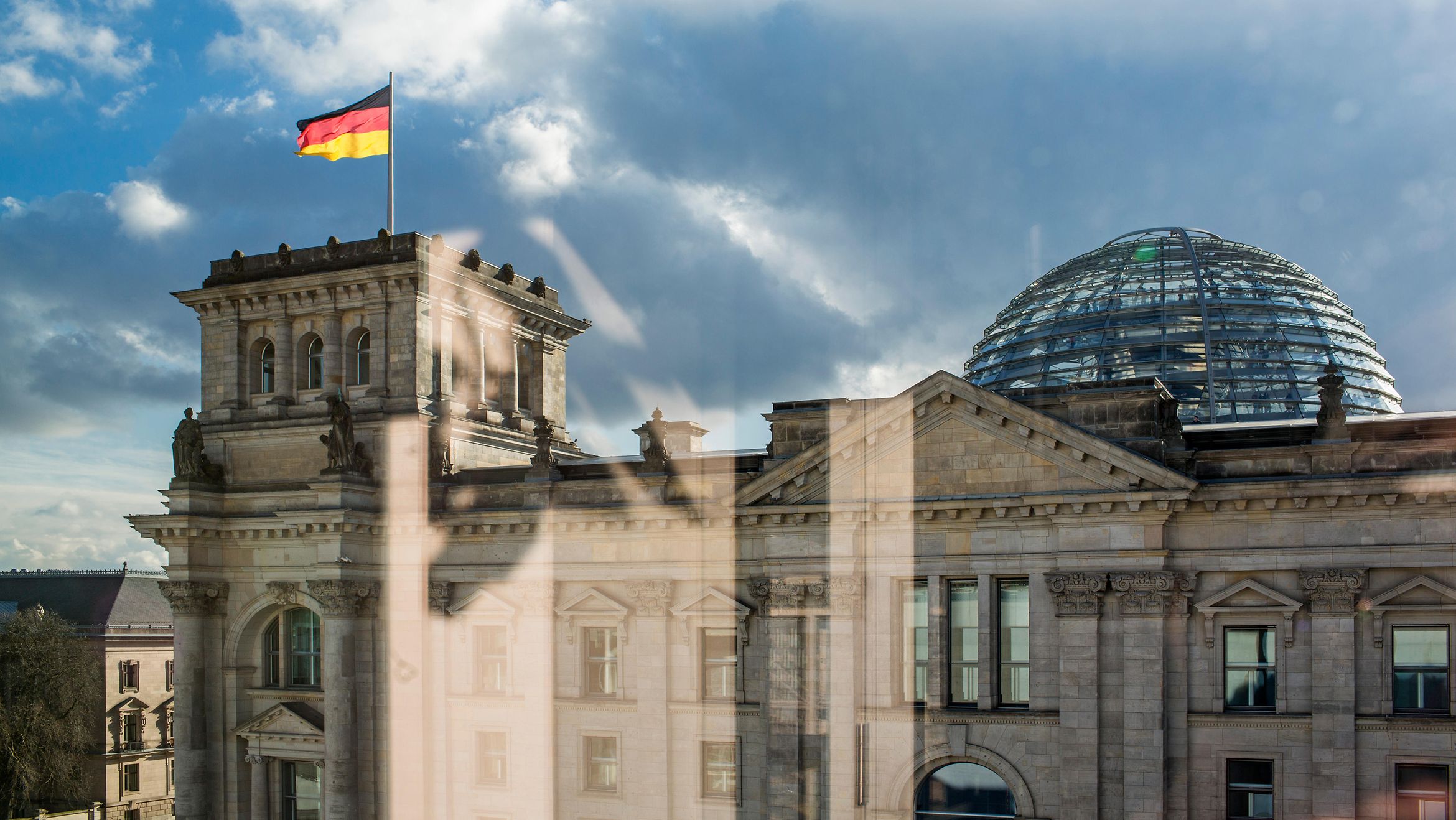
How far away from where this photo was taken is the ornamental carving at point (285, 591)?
41.4 metres

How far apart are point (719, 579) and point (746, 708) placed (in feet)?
11.9

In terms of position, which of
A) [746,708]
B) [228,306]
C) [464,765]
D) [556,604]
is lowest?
[464,765]

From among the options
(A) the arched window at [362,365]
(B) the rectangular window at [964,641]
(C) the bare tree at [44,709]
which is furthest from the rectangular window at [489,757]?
(C) the bare tree at [44,709]

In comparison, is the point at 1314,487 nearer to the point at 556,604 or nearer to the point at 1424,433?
the point at 1424,433

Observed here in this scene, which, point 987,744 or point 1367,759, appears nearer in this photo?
point 1367,759

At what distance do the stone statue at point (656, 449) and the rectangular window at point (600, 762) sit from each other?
26.6 feet

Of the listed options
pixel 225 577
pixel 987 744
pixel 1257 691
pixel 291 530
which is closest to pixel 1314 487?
pixel 1257 691

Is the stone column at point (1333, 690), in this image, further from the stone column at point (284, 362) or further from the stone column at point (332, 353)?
the stone column at point (284, 362)

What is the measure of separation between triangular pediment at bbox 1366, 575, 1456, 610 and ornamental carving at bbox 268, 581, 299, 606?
31096mm

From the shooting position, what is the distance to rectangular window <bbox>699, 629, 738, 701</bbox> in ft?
120

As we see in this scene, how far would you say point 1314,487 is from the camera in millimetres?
30125

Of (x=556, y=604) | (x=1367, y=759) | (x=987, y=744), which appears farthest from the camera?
(x=556, y=604)

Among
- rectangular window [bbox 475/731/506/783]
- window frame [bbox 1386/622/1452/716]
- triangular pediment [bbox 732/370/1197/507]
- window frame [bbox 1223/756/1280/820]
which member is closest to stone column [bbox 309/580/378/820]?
rectangular window [bbox 475/731/506/783]

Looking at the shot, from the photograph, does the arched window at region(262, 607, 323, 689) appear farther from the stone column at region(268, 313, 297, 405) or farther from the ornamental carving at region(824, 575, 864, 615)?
the ornamental carving at region(824, 575, 864, 615)
